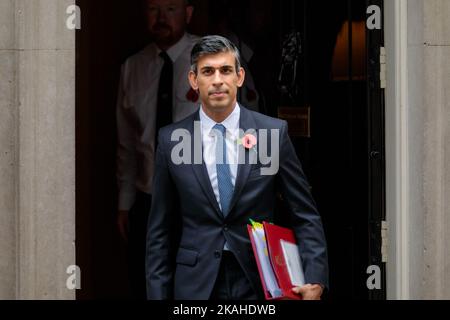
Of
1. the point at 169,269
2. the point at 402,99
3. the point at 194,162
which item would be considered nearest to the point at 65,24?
the point at 194,162

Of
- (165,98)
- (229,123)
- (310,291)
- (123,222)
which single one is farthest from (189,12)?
(310,291)

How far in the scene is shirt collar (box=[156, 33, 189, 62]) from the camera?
665 cm

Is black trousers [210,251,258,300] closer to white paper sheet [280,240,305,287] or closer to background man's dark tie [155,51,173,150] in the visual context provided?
white paper sheet [280,240,305,287]

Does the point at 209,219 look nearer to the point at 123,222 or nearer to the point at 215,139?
the point at 215,139

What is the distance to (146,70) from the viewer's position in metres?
6.85

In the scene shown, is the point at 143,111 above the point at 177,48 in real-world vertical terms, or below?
below

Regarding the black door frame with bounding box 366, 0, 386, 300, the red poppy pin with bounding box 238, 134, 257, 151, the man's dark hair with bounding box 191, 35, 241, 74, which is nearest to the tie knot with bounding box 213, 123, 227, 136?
the red poppy pin with bounding box 238, 134, 257, 151

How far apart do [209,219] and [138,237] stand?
78.8 inches

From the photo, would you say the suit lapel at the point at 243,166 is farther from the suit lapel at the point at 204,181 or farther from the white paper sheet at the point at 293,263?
the white paper sheet at the point at 293,263

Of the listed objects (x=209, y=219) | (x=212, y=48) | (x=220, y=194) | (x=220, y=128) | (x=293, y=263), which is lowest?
(x=293, y=263)

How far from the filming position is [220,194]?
16.3ft

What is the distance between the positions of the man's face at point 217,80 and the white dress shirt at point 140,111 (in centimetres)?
169

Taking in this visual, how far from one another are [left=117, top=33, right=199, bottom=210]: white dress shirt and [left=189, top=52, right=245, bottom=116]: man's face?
66.5 inches

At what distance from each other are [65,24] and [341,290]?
2.60 meters
